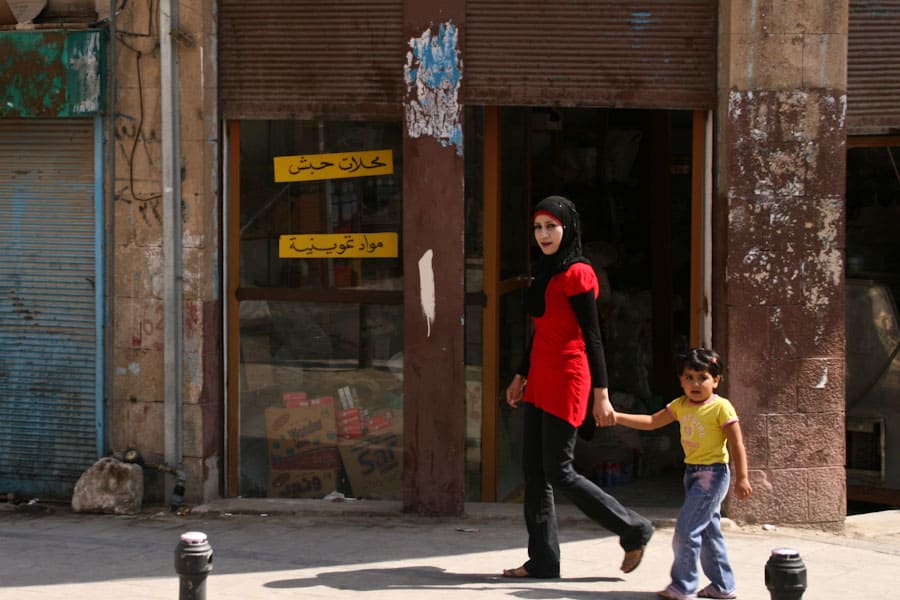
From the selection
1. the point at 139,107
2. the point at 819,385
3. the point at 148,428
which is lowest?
the point at 148,428

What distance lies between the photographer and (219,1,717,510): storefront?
24.8ft

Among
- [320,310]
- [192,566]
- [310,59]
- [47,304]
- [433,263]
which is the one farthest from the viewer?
[47,304]

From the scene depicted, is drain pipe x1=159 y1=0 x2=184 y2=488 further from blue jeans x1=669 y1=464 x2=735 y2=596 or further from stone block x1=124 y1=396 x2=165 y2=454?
blue jeans x1=669 y1=464 x2=735 y2=596

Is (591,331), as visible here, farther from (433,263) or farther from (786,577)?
(433,263)

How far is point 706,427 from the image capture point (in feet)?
19.2

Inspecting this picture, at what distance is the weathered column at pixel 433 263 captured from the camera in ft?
24.8

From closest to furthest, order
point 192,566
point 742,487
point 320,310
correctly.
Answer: point 192,566 < point 742,487 < point 320,310

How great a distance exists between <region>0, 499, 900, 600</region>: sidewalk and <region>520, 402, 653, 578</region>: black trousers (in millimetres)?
187

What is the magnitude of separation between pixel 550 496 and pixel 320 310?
102 inches

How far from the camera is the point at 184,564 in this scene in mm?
4973

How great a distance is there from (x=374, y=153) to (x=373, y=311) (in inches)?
39.7

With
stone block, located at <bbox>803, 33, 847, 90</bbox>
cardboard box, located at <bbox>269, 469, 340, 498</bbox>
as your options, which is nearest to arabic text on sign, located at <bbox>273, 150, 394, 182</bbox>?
cardboard box, located at <bbox>269, 469, 340, 498</bbox>

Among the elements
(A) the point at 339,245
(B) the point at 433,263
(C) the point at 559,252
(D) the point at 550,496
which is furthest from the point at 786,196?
(A) the point at 339,245

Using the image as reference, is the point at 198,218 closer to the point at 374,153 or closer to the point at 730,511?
the point at 374,153
